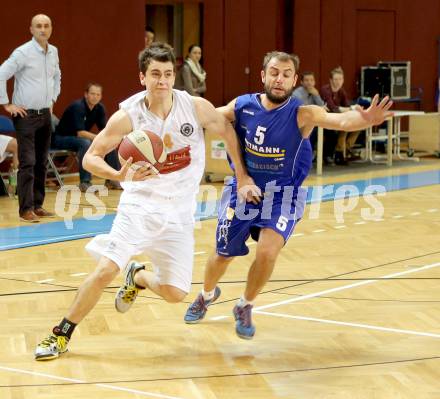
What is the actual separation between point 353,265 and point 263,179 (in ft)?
8.36

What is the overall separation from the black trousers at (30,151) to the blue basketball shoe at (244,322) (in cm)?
500

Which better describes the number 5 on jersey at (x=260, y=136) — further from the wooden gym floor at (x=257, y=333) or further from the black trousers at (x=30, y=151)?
A: the black trousers at (x=30, y=151)

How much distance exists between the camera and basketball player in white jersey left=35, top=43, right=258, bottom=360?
5.64 meters

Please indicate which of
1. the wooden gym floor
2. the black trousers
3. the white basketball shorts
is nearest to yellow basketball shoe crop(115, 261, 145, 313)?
the wooden gym floor

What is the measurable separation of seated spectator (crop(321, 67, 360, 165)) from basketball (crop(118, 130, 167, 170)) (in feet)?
35.9

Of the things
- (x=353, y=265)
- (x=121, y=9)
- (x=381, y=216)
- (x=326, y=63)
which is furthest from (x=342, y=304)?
(x=326, y=63)

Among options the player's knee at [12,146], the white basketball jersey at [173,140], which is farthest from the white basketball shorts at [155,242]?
the player's knee at [12,146]

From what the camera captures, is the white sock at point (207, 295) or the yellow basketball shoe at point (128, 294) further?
the white sock at point (207, 295)

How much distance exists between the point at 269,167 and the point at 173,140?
0.73 metres

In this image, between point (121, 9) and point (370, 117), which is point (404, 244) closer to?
point (370, 117)

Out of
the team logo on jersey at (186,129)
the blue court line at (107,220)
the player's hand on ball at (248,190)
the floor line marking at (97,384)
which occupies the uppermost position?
the team logo on jersey at (186,129)

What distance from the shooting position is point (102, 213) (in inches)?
452

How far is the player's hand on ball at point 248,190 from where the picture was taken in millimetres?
6056

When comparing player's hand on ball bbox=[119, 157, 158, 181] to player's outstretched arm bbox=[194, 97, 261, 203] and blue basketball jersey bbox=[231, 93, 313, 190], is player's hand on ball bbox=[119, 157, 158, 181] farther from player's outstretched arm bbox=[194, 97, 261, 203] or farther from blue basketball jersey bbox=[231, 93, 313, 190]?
blue basketball jersey bbox=[231, 93, 313, 190]
